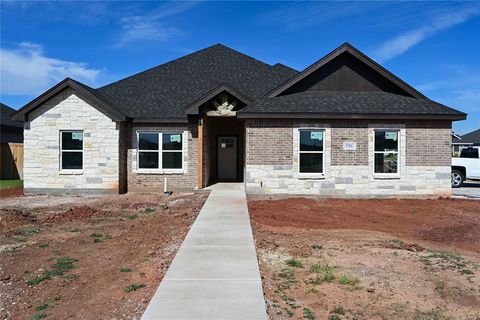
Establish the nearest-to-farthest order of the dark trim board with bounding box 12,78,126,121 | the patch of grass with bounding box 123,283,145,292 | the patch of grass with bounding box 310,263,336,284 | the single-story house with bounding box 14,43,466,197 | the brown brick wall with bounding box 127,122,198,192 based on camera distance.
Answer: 1. the patch of grass with bounding box 123,283,145,292
2. the patch of grass with bounding box 310,263,336,284
3. the single-story house with bounding box 14,43,466,197
4. the dark trim board with bounding box 12,78,126,121
5. the brown brick wall with bounding box 127,122,198,192

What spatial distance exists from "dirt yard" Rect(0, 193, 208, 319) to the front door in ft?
23.8

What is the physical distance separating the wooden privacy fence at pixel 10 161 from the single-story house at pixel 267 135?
963cm

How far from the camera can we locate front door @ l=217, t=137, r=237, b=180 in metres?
20.8

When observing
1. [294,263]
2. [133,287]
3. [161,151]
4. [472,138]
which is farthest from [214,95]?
[472,138]

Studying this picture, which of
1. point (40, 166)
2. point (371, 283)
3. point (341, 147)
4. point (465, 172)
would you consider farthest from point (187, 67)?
point (371, 283)

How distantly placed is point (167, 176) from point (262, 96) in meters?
5.49

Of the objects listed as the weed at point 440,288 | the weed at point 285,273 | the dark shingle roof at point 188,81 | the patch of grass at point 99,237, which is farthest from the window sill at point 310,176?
the weed at point 440,288

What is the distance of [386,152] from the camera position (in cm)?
1566

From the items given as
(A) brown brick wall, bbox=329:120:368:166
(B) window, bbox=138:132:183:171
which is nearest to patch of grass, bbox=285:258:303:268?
(A) brown brick wall, bbox=329:120:368:166

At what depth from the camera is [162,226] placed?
10188 millimetres

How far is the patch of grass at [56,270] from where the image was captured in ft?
20.1

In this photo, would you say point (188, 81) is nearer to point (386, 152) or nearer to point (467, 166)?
point (386, 152)

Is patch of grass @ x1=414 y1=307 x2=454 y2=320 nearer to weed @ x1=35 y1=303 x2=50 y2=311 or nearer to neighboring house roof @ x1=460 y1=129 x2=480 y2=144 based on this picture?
weed @ x1=35 y1=303 x2=50 y2=311

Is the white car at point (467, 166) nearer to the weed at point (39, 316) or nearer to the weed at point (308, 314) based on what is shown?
the weed at point (308, 314)
